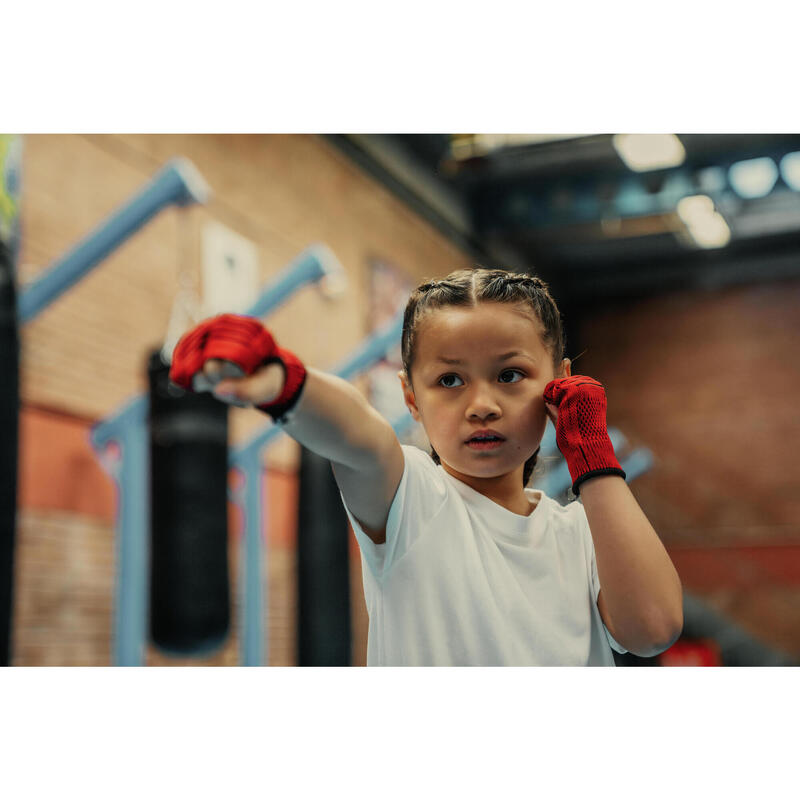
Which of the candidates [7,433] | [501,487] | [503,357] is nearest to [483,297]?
[503,357]

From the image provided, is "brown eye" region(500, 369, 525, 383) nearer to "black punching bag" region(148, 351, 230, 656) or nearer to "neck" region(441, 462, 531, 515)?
"neck" region(441, 462, 531, 515)

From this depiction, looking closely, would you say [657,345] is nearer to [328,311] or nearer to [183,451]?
[328,311]

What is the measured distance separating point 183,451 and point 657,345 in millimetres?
3795

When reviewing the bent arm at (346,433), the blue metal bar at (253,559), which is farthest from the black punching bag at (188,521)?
the bent arm at (346,433)

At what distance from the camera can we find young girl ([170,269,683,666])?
2.26 feet

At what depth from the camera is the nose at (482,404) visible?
28.7 inches

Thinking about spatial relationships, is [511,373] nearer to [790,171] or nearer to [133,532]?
[133,532]

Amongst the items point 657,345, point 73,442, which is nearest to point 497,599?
point 73,442

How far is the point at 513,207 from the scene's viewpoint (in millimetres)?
3043

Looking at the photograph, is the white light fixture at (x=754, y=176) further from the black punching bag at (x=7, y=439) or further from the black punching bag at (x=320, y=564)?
the black punching bag at (x=7, y=439)

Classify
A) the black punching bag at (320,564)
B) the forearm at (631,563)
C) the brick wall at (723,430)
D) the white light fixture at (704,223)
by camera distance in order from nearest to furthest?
1. the forearm at (631,563)
2. the black punching bag at (320,564)
3. the white light fixture at (704,223)
4. the brick wall at (723,430)

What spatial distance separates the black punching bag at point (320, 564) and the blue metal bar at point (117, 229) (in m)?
0.50

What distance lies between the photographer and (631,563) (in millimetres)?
682

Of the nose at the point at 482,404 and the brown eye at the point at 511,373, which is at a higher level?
the brown eye at the point at 511,373
